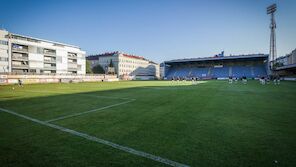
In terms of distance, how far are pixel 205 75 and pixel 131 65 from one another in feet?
193

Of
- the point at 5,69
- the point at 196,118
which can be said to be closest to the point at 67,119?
the point at 196,118

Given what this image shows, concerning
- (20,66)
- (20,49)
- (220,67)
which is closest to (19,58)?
(20,66)

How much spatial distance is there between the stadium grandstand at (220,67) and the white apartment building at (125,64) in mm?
28753

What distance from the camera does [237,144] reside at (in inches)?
168

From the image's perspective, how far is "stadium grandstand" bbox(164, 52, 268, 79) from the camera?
70.7 metres

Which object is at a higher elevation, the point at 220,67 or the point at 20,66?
the point at 220,67

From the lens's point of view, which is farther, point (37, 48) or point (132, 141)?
point (37, 48)

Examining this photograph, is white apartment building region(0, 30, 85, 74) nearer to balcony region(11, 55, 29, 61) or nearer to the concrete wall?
balcony region(11, 55, 29, 61)

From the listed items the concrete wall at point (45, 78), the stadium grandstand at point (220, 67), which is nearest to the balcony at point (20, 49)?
the concrete wall at point (45, 78)

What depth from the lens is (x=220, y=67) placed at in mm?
81500

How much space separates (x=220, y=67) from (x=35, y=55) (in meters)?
80.0

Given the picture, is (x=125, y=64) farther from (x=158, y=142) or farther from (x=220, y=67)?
(x=158, y=142)

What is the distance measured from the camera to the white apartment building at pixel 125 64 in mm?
109688

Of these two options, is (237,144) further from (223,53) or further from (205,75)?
(223,53)
